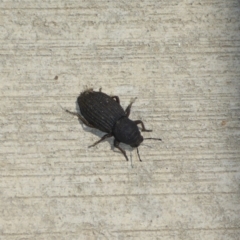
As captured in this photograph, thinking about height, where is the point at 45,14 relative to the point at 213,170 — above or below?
above

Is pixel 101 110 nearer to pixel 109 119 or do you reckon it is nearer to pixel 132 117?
pixel 109 119

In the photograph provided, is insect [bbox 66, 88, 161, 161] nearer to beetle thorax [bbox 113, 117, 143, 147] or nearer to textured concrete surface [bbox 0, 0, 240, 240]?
beetle thorax [bbox 113, 117, 143, 147]

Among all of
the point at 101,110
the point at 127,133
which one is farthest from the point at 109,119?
the point at 127,133

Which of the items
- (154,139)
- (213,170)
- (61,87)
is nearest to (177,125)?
(154,139)

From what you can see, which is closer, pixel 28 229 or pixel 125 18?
pixel 28 229

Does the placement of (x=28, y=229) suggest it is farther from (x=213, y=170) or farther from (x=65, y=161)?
(x=213, y=170)

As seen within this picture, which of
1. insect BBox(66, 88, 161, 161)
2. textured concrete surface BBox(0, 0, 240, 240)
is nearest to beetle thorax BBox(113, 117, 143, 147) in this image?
insect BBox(66, 88, 161, 161)

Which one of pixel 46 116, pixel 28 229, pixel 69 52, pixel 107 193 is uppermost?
pixel 69 52
